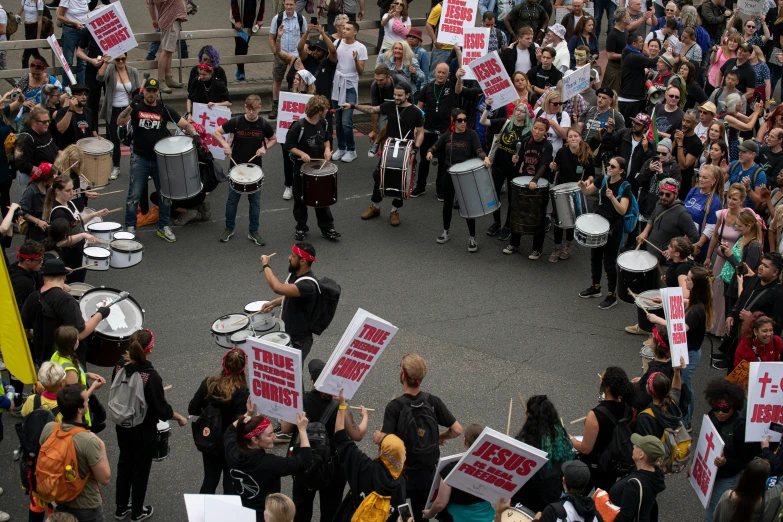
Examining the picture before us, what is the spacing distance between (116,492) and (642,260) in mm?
5806

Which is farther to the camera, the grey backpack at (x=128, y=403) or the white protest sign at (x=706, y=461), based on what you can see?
the grey backpack at (x=128, y=403)

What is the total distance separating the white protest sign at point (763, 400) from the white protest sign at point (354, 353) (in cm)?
256

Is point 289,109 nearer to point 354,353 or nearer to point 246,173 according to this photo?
point 246,173

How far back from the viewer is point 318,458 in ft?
21.0

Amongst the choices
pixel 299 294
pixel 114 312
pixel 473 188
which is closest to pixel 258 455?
pixel 299 294

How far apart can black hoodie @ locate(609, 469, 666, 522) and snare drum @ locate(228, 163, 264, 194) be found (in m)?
6.65

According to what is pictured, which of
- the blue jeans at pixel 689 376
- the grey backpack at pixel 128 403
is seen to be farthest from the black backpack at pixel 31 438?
the blue jeans at pixel 689 376

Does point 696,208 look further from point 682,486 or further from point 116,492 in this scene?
point 116,492

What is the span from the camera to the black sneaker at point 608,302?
1119 centimetres

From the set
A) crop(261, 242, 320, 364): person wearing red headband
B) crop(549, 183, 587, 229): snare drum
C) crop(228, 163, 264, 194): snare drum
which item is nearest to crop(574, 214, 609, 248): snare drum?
crop(549, 183, 587, 229): snare drum

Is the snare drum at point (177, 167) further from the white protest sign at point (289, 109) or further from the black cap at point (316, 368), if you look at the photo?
the black cap at point (316, 368)

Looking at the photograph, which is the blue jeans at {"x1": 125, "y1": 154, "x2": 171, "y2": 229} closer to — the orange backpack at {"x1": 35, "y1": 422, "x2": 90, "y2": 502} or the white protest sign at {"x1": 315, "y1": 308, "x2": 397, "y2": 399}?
the white protest sign at {"x1": 315, "y1": 308, "x2": 397, "y2": 399}

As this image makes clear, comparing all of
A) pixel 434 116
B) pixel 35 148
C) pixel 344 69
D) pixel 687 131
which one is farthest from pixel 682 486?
pixel 344 69

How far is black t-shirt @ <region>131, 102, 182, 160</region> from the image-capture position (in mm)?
11797
